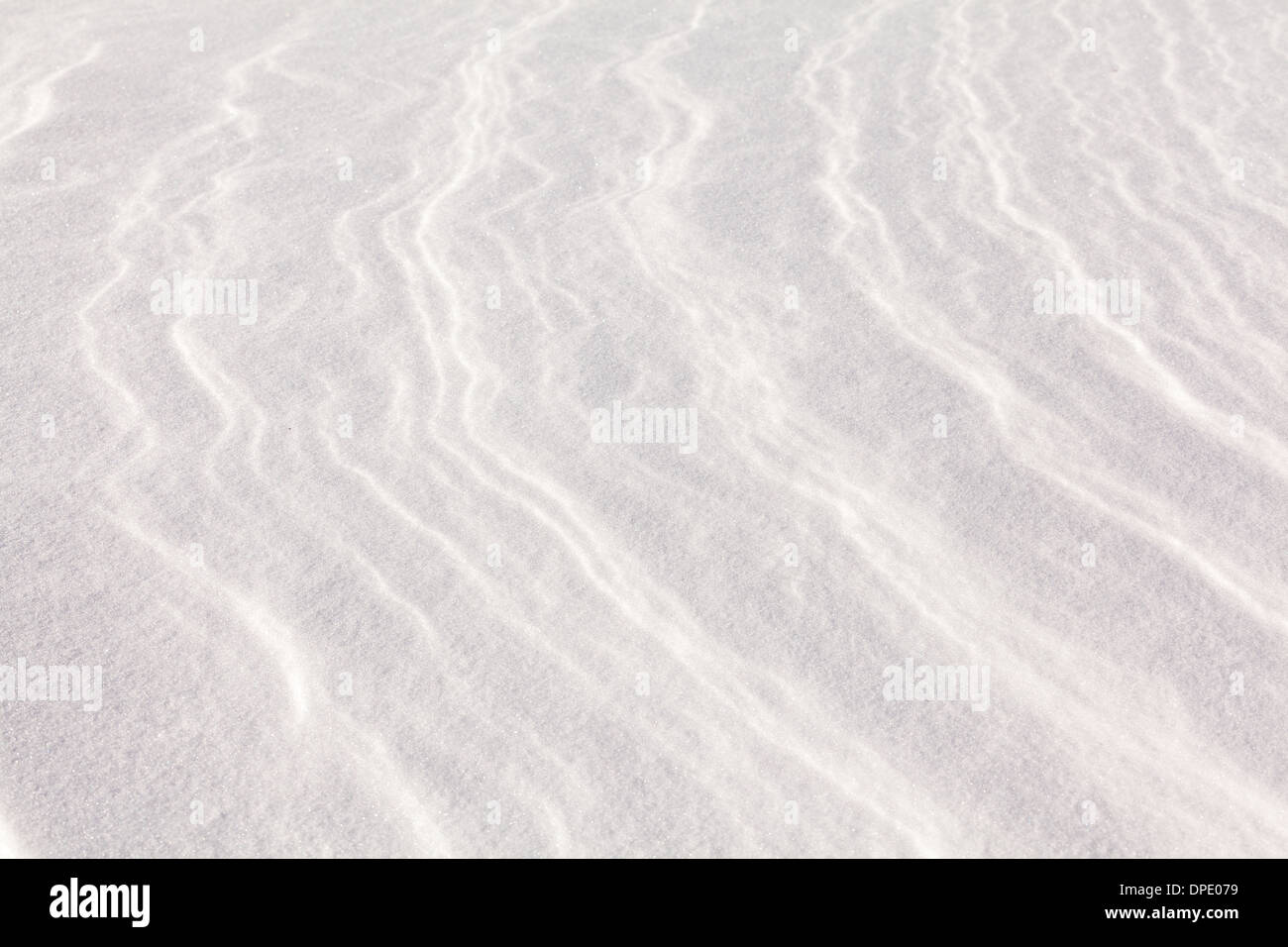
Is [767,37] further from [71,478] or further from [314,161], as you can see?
[71,478]

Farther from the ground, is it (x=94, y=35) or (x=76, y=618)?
(x=94, y=35)

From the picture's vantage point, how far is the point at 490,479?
3000mm

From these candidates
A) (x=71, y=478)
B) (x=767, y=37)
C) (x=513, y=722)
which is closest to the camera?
(x=513, y=722)

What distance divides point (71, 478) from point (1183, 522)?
2440 millimetres

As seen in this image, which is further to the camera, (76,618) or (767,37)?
(767,37)

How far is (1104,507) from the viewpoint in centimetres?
287

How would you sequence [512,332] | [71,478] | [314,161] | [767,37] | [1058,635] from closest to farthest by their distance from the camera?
[1058,635] < [71,478] < [512,332] < [314,161] < [767,37]
